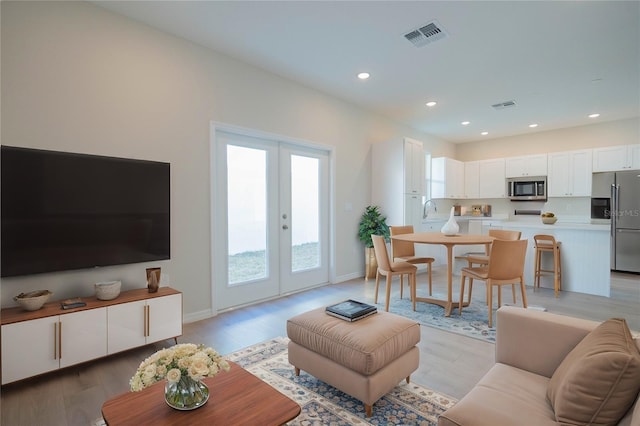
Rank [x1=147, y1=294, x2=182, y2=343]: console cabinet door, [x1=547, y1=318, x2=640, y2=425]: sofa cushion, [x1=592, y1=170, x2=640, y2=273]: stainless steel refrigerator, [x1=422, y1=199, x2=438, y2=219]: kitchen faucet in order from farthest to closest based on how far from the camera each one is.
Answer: [x1=422, y1=199, x2=438, y2=219]: kitchen faucet → [x1=592, y1=170, x2=640, y2=273]: stainless steel refrigerator → [x1=147, y1=294, x2=182, y2=343]: console cabinet door → [x1=547, y1=318, x2=640, y2=425]: sofa cushion

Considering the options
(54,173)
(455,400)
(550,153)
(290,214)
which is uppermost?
(550,153)

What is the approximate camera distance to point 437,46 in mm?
3426

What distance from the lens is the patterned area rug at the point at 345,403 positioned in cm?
179

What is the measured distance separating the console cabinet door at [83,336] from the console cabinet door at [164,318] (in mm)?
326

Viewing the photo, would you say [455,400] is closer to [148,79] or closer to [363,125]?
[148,79]

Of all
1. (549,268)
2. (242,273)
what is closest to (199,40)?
(242,273)

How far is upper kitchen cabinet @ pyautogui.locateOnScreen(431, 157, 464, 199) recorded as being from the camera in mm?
7207

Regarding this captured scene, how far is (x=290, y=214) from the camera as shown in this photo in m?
4.46

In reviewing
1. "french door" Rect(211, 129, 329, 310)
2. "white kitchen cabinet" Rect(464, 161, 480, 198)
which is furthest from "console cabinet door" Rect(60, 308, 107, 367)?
"white kitchen cabinet" Rect(464, 161, 480, 198)

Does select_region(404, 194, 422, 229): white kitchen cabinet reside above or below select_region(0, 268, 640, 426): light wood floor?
above

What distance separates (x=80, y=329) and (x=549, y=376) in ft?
9.68

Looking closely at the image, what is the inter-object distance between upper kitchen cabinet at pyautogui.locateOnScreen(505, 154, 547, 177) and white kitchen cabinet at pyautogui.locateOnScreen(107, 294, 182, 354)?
723 cm

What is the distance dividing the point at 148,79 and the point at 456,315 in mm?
4000

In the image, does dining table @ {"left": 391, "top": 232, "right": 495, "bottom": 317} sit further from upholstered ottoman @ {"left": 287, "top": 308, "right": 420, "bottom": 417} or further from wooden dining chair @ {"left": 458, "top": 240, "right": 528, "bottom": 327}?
upholstered ottoman @ {"left": 287, "top": 308, "right": 420, "bottom": 417}
